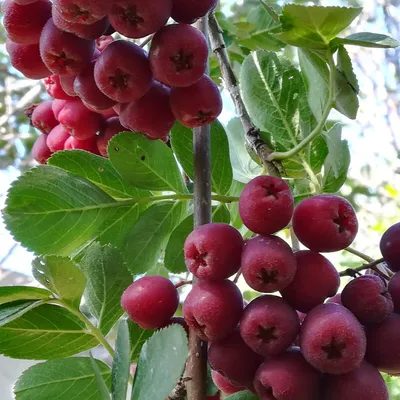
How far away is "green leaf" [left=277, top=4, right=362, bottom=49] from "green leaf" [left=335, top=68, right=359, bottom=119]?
5cm

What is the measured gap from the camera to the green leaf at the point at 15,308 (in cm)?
65

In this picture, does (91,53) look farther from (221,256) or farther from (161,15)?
(221,256)

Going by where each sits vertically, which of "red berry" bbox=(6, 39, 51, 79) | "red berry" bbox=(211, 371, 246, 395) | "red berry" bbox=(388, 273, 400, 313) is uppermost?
"red berry" bbox=(6, 39, 51, 79)

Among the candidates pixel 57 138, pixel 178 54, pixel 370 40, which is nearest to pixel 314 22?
pixel 370 40

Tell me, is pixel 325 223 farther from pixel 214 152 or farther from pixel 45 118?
pixel 45 118

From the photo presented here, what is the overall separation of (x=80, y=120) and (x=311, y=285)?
0.46 m

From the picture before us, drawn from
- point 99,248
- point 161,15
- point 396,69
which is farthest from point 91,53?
point 396,69

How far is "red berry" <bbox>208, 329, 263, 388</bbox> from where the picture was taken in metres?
0.61

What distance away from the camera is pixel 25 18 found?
0.71 meters

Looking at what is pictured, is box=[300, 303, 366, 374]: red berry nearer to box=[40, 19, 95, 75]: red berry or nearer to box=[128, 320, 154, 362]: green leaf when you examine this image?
box=[128, 320, 154, 362]: green leaf

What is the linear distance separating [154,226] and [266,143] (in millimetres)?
205

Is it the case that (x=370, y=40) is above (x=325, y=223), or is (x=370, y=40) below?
above

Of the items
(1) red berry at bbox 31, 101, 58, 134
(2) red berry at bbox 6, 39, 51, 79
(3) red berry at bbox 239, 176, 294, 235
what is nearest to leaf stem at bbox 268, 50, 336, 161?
(3) red berry at bbox 239, 176, 294, 235

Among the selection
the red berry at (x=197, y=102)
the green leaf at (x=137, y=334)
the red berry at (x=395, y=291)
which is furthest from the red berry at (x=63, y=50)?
the red berry at (x=395, y=291)
